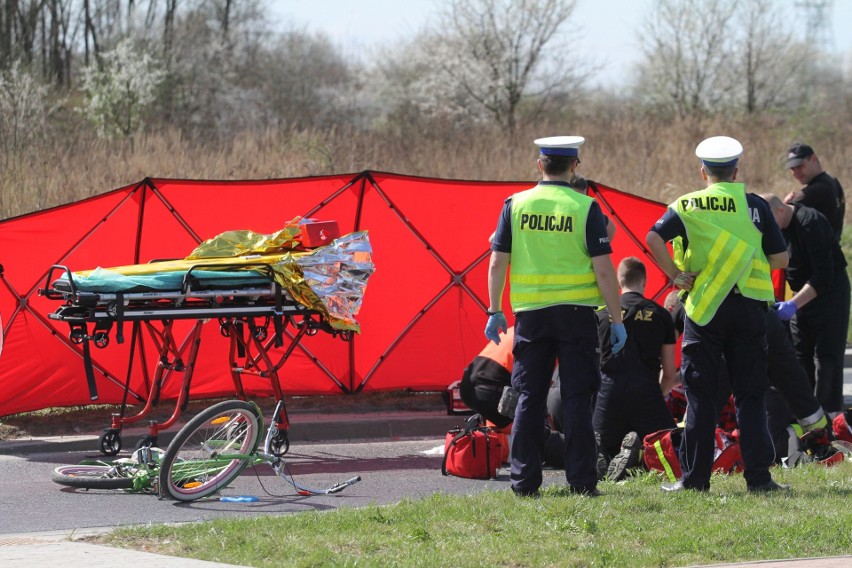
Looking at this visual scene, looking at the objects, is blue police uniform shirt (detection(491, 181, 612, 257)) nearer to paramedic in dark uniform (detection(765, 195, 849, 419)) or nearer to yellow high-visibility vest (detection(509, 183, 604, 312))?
yellow high-visibility vest (detection(509, 183, 604, 312))

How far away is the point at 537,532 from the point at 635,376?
255 cm

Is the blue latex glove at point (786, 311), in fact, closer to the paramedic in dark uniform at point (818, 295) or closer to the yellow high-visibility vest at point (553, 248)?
the paramedic in dark uniform at point (818, 295)

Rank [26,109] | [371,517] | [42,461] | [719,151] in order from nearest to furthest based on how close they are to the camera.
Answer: [371,517]
[719,151]
[42,461]
[26,109]

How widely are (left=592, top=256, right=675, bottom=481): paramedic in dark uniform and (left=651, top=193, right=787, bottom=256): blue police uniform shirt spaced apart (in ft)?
4.43

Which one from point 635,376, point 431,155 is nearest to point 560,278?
point 635,376

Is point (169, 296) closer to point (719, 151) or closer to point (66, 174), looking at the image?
point (719, 151)

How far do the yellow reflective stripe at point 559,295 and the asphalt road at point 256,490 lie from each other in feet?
4.75

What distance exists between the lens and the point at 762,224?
671 centimetres

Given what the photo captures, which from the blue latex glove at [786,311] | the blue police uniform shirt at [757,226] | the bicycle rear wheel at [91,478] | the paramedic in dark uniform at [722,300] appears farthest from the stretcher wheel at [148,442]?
the blue latex glove at [786,311]

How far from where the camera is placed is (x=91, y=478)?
7.68 meters

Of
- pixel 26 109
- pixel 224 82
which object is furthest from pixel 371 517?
pixel 224 82

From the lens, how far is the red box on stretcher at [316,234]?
847 centimetres

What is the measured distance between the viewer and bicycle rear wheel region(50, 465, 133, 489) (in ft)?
25.0

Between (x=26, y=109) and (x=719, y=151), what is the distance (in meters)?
19.3
